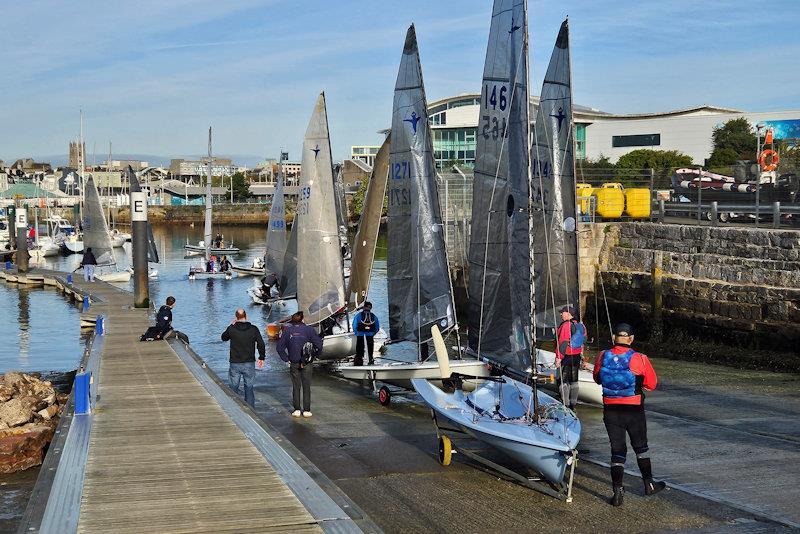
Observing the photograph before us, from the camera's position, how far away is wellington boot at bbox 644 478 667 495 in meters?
11.8

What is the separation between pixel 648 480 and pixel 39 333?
30564mm

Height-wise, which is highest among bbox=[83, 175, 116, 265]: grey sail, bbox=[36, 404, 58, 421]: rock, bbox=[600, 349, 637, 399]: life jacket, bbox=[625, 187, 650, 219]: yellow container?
bbox=[625, 187, 650, 219]: yellow container

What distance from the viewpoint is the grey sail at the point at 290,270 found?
126ft

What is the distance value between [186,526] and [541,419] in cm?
548

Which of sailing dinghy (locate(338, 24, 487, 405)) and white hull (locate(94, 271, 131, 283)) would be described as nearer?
sailing dinghy (locate(338, 24, 487, 405))

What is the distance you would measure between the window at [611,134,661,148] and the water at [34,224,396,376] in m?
33.5

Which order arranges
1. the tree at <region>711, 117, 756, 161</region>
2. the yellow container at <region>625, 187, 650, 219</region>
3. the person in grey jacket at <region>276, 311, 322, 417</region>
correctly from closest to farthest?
the person in grey jacket at <region>276, 311, 322, 417</region>
the yellow container at <region>625, 187, 650, 219</region>
the tree at <region>711, 117, 756, 161</region>

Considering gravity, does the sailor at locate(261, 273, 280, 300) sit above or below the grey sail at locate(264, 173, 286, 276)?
below

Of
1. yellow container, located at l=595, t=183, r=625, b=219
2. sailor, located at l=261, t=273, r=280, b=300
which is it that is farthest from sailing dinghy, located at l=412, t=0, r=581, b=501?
sailor, located at l=261, t=273, r=280, b=300

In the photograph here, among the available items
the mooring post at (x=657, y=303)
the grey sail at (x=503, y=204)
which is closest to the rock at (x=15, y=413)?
the grey sail at (x=503, y=204)

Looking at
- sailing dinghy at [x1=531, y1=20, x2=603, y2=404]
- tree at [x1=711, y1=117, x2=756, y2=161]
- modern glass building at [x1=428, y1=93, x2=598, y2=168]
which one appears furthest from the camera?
modern glass building at [x1=428, y1=93, x2=598, y2=168]

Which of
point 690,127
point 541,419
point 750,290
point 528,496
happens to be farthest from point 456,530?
point 690,127

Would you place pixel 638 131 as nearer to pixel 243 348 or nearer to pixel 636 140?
pixel 636 140

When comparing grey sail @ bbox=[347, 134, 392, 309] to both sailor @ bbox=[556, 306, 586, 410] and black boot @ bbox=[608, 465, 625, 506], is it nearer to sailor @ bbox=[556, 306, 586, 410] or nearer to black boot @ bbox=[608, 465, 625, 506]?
sailor @ bbox=[556, 306, 586, 410]
